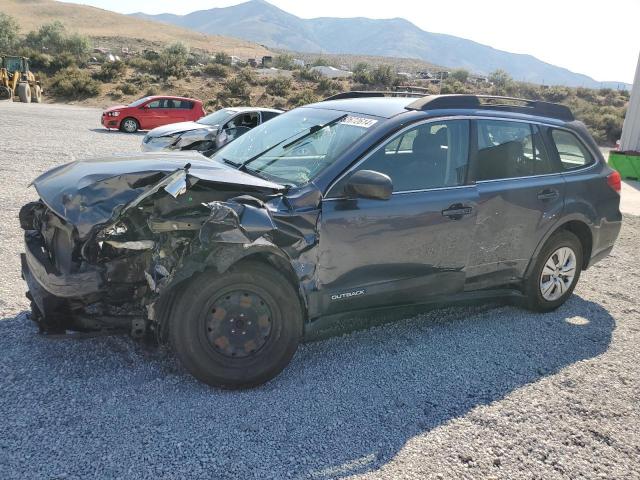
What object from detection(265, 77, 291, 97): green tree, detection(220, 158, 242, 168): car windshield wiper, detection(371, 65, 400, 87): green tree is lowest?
detection(220, 158, 242, 168): car windshield wiper

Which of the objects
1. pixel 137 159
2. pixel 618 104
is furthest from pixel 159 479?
pixel 618 104

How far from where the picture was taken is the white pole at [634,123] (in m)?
16.4

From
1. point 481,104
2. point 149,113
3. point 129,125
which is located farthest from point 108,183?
point 149,113

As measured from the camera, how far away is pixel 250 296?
339cm

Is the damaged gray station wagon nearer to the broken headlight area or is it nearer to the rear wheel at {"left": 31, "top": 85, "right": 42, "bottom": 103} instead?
the broken headlight area

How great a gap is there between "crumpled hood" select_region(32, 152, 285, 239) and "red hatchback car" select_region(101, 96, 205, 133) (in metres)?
17.5

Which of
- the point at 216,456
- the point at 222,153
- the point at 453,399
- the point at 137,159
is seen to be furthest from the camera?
the point at 222,153

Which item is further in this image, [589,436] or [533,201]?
[533,201]

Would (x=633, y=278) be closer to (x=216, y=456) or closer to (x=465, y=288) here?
(x=465, y=288)

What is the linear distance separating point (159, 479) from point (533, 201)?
3.60 meters

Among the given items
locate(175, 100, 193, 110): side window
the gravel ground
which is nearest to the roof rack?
the gravel ground

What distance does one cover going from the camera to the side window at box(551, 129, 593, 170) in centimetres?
498

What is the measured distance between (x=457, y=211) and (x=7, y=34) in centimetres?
6101

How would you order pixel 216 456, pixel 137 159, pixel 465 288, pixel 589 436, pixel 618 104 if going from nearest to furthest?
pixel 216 456
pixel 589 436
pixel 137 159
pixel 465 288
pixel 618 104
